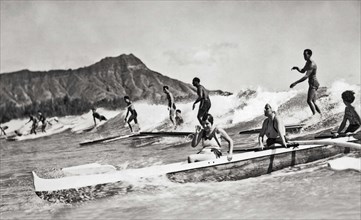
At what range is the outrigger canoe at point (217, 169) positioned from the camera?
14.8 feet

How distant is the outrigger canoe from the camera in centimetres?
450

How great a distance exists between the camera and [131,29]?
Answer: 10.1m

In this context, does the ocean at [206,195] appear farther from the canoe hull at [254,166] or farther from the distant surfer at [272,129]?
the distant surfer at [272,129]

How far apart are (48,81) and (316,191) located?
67.7 metres

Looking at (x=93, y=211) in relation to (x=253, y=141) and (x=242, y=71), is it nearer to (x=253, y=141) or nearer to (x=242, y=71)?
(x=253, y=141)

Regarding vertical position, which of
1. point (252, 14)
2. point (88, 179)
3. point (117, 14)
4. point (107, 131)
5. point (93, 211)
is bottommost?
point (93, 211)

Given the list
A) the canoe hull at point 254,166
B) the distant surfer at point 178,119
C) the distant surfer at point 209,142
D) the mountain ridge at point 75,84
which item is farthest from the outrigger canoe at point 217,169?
the mountain ridge at point 75,84

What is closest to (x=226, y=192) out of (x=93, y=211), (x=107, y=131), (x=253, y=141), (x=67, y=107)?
(x=93, y=211)

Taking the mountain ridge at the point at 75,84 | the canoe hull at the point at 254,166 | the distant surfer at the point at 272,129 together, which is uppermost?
the mountain ridge at the point at 75,84

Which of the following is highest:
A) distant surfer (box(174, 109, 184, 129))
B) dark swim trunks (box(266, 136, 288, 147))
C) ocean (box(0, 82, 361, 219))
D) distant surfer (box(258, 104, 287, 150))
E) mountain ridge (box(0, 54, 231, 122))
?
mountain ridge (box(0, 54, 231, 122))

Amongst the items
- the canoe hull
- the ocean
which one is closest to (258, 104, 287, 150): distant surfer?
the canoe hull

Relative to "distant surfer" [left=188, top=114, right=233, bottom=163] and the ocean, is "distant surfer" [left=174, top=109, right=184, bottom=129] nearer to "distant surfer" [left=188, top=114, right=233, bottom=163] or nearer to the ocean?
the ocean

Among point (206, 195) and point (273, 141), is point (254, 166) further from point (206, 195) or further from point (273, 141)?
point (206, 195)

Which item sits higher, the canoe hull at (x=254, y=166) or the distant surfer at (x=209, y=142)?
the distant surfer at (x=209, y=142)
